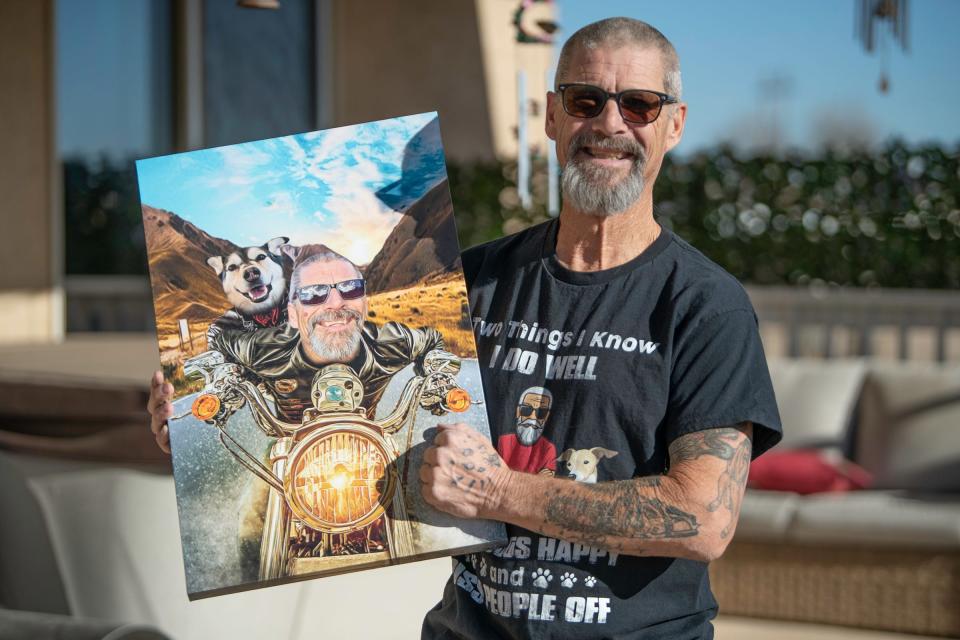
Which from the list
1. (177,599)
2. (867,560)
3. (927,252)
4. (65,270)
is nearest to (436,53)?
(65,270)

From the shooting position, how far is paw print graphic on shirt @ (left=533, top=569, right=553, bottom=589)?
1339 millimetres

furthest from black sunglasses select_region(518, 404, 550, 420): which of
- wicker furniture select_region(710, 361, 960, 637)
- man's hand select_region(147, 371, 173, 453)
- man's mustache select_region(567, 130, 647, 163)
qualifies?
wicker furniture select_region(710, 361, 960, 637)

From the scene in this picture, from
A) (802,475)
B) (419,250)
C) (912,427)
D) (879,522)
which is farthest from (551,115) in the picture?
(912,427)

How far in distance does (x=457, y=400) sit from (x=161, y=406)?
41cm

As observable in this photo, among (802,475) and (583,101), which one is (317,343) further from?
(802,475)

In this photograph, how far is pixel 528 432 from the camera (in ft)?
4.51

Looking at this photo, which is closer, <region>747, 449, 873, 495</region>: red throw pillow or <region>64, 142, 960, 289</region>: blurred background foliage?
<region>747, 449, 873, 495</region>: red throw pillow

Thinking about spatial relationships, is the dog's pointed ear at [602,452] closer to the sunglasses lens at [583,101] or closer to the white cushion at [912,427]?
the sunglasses lens at [583,101]

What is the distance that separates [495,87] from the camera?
28.5 feet

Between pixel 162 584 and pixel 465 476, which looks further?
pixel 162 584

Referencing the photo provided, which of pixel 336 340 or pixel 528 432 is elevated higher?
pixel 336 340

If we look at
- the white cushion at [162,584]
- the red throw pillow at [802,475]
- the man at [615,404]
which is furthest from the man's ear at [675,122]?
the red throw pillow at [802,475]

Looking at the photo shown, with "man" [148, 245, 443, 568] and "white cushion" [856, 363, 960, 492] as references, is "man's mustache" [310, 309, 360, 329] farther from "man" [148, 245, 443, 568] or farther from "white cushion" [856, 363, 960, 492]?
"white cushion" [856, 363, 960, 492]

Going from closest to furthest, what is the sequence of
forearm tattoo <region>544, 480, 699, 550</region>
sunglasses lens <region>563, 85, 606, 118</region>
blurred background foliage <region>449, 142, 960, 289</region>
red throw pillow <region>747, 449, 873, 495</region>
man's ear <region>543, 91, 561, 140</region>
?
forearm tattoo <region>544, 480, 699, 550</region> < sunglasses lens <region>563, 85, 606, 118</region> < man's ear <region>543, 91, 561, 140</region> < red throw pillow <region>747, 449, 873, 495</region> < blurred background foliage <region>449, 142, 960, 289</region>
